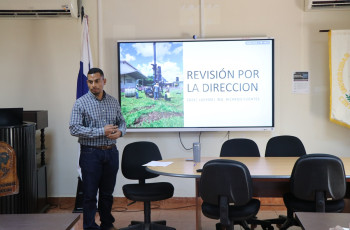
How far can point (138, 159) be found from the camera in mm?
4340

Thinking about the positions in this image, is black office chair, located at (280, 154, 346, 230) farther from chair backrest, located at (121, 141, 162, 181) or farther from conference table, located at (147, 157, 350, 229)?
chair backrest, located at (121, 141, 162, 181)

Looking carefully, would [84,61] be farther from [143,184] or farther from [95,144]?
[143,184]

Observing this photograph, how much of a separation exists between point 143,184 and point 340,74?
2953 mm

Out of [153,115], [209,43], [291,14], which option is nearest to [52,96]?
[153,115]

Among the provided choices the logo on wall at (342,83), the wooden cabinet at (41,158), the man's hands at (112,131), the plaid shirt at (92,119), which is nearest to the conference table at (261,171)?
the man's hands at (112,131)

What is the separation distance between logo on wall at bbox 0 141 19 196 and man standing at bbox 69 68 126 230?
0.62 metres

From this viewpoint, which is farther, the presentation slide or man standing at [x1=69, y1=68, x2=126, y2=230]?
the presentation slide

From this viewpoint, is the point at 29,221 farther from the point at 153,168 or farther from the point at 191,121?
the point at 191,121

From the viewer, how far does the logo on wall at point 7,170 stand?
3.72m

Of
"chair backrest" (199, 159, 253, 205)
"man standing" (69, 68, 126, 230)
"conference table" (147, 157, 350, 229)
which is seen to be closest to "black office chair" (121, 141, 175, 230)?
"man standing" (69, 68, 126, 230)

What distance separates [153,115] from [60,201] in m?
1.78

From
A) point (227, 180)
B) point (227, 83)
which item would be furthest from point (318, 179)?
point (227, 83)

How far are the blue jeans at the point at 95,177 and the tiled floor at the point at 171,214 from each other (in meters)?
0.52

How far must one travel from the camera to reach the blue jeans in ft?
13.1
